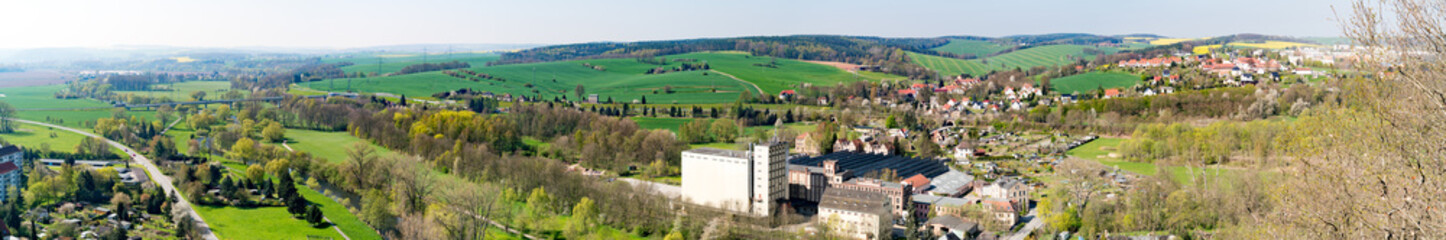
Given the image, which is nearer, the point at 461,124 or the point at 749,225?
the point at 749,225

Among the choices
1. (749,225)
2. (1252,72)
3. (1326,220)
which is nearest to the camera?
(1326,220)

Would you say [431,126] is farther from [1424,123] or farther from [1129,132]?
[1424,123]

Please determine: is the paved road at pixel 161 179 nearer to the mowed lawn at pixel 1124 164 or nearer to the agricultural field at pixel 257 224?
the agricultural field at pixel 257 224

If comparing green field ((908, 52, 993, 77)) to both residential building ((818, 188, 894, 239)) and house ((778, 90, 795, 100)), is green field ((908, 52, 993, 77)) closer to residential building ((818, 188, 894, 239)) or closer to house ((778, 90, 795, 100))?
house ((778, 90, 795, 100))

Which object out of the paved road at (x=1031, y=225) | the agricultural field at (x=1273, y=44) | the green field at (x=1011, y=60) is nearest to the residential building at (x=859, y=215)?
the paved road at (x=1031, y=225)

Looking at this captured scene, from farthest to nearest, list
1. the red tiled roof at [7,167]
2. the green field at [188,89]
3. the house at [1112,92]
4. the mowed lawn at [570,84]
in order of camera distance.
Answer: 1. the mowed lawn at [570,84]
2. the green field at [188,89]
3. the house at [1112,92]
4. the red tiled roof at [7,167]

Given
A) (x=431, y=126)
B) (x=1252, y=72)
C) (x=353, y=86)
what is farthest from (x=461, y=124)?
(x=1252, y=72)

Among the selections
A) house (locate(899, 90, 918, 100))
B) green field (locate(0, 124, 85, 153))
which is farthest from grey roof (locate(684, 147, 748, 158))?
house (locate(899, 90, 918, 100))
